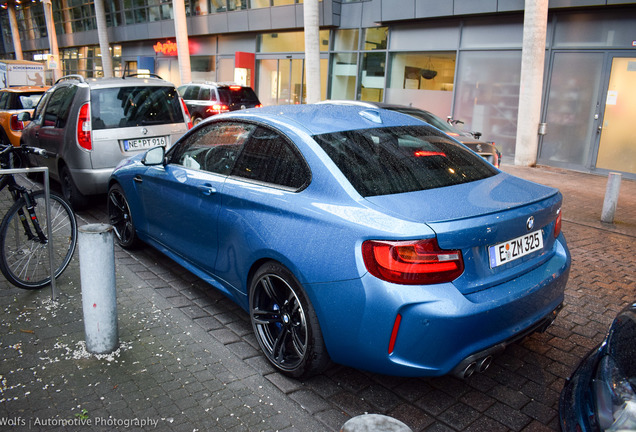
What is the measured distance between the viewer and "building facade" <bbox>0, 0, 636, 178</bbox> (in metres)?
11.8

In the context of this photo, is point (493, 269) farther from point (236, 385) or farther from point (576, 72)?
point (576, 72)

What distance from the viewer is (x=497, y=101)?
1420 cm

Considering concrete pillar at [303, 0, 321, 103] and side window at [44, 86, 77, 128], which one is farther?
concrete pillar at [303, 0, 321, 103]

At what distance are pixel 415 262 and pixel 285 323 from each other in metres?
1.04

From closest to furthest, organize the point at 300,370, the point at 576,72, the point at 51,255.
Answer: the point at 300,370, the point at 51,255, the point at 576,72

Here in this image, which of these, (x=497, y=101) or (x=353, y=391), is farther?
(x=497, y=101)

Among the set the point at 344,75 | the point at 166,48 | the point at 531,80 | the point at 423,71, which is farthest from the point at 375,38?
the point at 166,48

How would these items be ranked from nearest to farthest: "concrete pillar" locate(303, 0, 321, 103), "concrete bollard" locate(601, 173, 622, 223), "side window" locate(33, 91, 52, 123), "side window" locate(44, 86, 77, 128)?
"side window" locate(44, 86, 77, 128), "concrete bollard" locate(601, 173, 622, 223), "side window" locate(33, 91, 52, 123), "concrete pillar" locate(303, 0, 321, 103)

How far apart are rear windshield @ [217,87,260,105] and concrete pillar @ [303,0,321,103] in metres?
1.93

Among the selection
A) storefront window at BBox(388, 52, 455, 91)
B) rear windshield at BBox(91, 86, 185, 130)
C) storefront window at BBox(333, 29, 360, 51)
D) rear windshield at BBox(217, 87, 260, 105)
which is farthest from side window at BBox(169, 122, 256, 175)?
storefront window at BBox(333, 29, 360, 51)

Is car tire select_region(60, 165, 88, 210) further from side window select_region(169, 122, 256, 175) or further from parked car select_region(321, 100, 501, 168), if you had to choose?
parked car select_region(321, 100, 501, 168)

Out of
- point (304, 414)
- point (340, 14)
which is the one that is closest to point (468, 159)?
point (304, 414)

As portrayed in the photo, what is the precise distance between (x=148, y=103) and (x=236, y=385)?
5014 mm

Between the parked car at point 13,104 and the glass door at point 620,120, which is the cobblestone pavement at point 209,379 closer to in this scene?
the parked car at point 13,104
